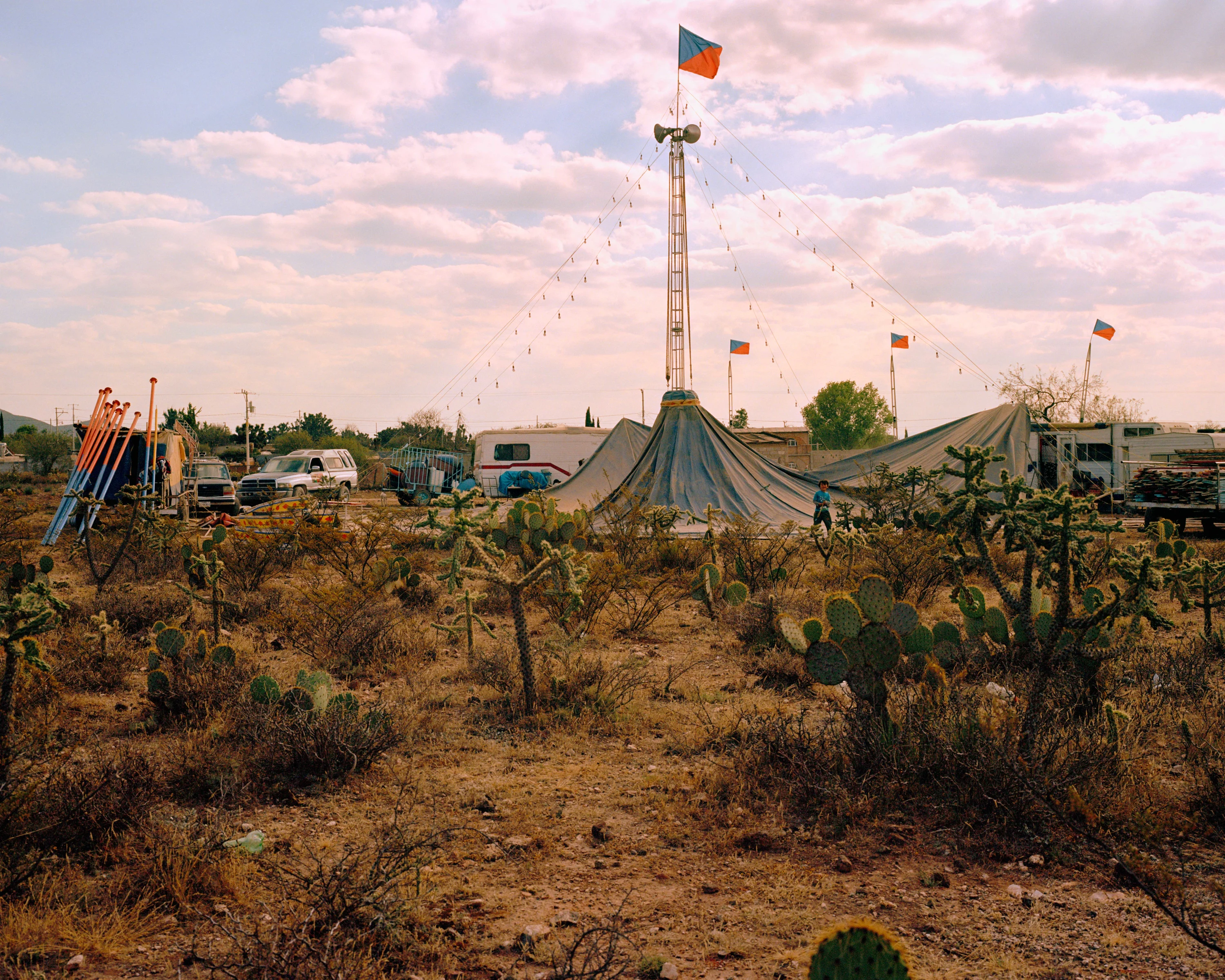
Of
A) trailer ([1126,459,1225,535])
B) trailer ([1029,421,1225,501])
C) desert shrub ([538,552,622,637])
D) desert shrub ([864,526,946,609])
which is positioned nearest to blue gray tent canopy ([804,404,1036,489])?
trailer ([1126,459,1225,535])

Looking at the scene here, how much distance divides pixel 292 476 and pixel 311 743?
76.1 ft

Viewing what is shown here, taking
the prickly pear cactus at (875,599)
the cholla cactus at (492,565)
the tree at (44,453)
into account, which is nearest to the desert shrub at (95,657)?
the cholla cactus at (492,565)

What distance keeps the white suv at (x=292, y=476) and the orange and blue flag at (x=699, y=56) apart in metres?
14.5

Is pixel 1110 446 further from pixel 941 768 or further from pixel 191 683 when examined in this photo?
pixel 191 683

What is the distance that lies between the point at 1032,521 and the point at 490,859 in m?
3.55

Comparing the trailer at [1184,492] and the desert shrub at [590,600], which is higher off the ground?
the trailer at [1184,492]

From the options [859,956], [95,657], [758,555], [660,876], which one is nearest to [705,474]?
[758,555]

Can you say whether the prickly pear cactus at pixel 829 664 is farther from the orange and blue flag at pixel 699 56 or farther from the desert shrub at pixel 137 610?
the orange and blue flag at pixel 699 56

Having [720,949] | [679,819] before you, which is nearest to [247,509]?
[679,819]

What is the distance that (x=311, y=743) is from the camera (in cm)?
481

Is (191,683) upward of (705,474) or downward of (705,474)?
downward

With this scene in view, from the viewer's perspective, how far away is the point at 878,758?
455 centimetres

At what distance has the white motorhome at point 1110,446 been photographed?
23.0 m

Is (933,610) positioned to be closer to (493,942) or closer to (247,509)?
(493,942)
